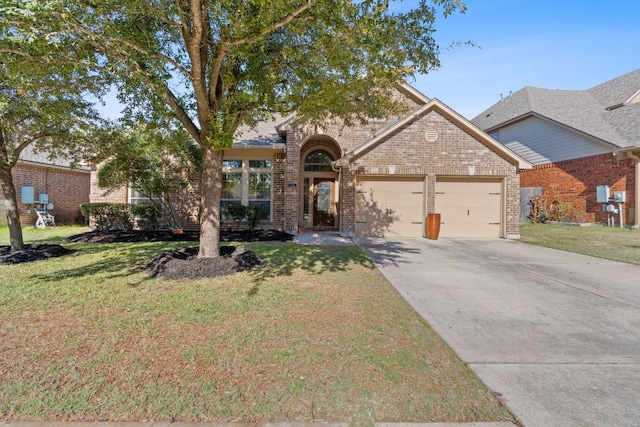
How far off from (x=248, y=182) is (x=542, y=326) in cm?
1116

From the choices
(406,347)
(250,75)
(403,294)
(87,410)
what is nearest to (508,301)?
(403,294)

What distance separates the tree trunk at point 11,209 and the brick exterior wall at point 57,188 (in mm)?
9062

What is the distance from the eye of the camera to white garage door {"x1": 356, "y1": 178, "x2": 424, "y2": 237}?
39.8 ft

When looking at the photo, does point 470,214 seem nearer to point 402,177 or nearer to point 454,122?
point 402,177

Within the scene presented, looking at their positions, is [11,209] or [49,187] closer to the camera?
[11,209]

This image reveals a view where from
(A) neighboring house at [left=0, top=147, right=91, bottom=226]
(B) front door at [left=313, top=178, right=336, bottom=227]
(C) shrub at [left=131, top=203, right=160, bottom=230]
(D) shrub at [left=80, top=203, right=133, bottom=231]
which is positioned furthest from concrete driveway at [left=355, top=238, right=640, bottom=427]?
(A) neighboring house at [left=0, top=147, right=91, bottom=226]

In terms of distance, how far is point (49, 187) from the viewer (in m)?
15.6

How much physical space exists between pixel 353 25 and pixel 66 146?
8.34 meters

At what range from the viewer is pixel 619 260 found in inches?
315

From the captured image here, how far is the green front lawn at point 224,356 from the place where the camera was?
2.33 m

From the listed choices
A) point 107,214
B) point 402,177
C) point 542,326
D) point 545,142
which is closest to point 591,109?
point 545,142

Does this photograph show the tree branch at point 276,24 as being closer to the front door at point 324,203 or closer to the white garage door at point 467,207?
the white garage door at point 467,207

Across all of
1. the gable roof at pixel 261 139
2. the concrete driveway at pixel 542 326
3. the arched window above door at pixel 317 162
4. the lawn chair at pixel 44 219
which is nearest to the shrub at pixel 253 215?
the gable roof at pixel 261 139

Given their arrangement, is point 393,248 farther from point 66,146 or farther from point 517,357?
point 66,146
